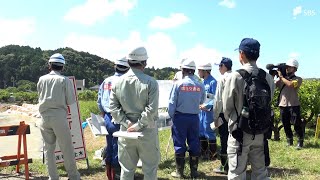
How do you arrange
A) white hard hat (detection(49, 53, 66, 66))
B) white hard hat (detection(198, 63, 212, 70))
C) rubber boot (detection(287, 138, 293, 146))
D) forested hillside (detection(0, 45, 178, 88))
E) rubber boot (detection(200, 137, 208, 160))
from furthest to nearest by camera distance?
forested hillside (detection(0, 45, 178, 88)) < rubber boot (detection(287, 138, 293, 146)) < rubber boot (detection(200, 137, 208, 160)) < white hard hat (detection(198, 63, 212, 70)) < white hard hat (detection(49, 53, 66, 66))

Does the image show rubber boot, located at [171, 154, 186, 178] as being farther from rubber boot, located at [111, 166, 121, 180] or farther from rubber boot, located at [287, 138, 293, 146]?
rubber boot, located at [287, 138, 293, 146]

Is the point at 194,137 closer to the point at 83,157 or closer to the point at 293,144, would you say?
the point at 83,157

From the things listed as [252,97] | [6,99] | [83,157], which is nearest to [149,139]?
[252,97]

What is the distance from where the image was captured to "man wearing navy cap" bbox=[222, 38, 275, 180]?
385 centimetres

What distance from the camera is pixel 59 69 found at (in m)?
5.57

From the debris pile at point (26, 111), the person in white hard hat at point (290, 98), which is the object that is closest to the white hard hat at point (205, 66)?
the person in white hard hat at point (290, 98)

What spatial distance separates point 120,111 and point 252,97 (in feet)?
4.93

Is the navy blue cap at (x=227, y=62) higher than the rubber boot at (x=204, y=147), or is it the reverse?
the navy blue cap at (x=227, y=62)

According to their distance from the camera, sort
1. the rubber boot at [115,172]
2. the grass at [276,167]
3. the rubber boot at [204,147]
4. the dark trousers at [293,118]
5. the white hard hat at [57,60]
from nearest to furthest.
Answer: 1. the white hard hat at [57,60]
2. the rubber boot at [115,172]
3. the grass at [276,167]
4. the rubber boot at [204,147]
5. the dark trousers at [293,118]

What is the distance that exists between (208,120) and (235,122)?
3327 millimetres

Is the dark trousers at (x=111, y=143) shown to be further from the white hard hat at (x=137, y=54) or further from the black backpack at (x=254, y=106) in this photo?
the black backpack at (x=254, y=106)

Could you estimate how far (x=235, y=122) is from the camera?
391cm

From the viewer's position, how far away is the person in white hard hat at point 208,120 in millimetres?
6883

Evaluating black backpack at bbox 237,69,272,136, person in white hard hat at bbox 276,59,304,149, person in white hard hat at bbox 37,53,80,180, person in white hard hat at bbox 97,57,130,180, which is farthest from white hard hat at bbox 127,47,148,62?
person in white hard hat at bbox 276,59,304,149
